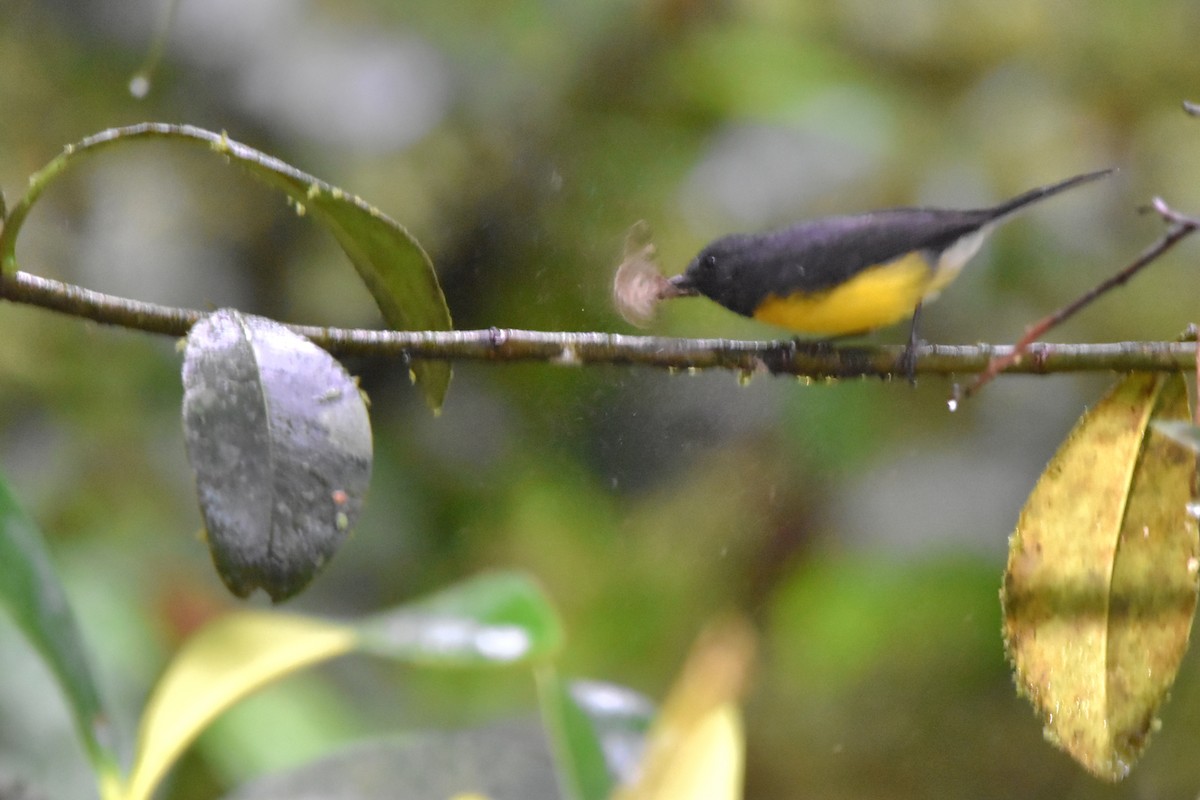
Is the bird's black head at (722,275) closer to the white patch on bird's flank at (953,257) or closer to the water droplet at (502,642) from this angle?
the white patch on bird's flank at (953,257)

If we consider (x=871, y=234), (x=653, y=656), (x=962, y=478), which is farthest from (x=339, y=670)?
(x=871, y=234)

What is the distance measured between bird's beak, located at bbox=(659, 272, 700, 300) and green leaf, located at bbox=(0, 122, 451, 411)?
0.44 feet

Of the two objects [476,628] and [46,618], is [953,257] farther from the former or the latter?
[46,618]

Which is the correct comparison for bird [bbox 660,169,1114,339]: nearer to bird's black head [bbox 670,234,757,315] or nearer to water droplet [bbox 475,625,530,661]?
bird's black head [bbox 670,234,757,315]

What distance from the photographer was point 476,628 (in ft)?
2.00

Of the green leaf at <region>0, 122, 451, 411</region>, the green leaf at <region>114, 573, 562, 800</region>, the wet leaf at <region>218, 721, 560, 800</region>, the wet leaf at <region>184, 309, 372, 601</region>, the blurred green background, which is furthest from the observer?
the blurred green background

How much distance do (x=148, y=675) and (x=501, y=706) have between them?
1.19 ft

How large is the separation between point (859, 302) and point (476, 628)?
0.93 ft

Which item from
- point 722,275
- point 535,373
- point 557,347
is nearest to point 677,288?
point 722,275

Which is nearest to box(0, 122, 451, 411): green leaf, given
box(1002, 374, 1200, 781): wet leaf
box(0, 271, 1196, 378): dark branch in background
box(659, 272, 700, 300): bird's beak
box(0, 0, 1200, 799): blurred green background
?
box(0, 271, 1196, 378): dark branch in background

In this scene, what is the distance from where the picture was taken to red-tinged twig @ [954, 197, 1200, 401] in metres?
0.38

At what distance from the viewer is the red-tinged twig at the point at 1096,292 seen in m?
0.38

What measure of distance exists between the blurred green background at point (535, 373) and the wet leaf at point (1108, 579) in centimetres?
46

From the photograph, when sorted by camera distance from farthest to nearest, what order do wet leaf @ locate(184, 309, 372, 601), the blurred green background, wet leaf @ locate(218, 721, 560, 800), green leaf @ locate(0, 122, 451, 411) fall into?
the blurred green background < wet leaf @ locate(218, 721, 560, 800) < green leaf @ locate(0, 122, 451, 411) < wet leaf @ locate(184, 309, 372, 601)
